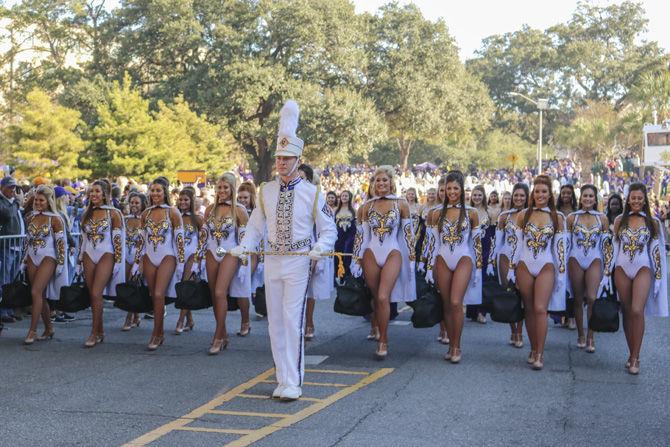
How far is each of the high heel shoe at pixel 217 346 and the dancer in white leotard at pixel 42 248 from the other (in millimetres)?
2053

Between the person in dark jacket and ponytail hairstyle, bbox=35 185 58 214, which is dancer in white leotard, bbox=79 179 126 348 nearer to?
ponytail hairstyle, bbox=35 185 58 214

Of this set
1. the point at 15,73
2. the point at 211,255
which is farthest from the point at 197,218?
the point at 15,73

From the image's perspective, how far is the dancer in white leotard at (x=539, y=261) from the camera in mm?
9672

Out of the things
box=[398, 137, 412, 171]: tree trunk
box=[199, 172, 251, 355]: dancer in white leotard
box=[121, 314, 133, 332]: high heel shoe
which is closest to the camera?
box=[199, 172, 251, 355]: dancer in white leotard

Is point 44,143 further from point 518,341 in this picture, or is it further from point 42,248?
point 518,341

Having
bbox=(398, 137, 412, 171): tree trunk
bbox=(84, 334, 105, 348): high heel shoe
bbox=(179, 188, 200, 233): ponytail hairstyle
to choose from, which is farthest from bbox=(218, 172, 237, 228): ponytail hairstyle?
bbox=(398, 137, 412, 171): tree trunk

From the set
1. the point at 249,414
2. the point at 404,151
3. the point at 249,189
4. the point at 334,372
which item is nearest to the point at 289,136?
the point at 249,414

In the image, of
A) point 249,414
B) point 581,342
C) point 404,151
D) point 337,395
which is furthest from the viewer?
point 404,151

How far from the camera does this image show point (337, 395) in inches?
325

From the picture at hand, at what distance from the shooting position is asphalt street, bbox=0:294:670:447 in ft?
22.5

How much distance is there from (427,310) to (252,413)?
2873 mm

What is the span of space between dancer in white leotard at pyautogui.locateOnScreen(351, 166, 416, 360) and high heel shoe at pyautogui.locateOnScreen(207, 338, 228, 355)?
1.75 m

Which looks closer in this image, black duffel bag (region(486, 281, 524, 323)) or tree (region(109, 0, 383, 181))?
black duffel bag (region(486, 281, 524, 323))

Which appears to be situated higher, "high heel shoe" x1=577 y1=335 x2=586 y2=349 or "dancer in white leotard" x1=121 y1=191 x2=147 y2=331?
"dancer in white leotard" x1=121 y1=191 x2=147 y2=331
